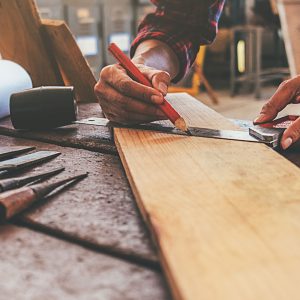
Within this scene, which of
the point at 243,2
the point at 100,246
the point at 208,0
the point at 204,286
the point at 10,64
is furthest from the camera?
the point at 243,2

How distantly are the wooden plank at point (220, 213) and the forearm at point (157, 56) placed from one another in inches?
23.8

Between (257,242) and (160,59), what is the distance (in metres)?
1.14

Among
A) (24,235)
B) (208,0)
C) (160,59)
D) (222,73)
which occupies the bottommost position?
(222,73)

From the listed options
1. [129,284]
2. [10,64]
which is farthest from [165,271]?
[10,64]

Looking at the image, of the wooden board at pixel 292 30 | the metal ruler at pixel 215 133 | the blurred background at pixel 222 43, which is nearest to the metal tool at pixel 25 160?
the metal ruler at pixel 215 133

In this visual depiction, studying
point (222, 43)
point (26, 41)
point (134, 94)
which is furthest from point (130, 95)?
point (222, 43)

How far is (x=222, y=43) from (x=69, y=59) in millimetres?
6469

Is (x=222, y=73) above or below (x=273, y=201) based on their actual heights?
below

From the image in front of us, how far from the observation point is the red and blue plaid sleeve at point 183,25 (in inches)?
65.8

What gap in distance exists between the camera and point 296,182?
2.39 ft

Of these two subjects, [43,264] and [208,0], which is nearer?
[43,264]

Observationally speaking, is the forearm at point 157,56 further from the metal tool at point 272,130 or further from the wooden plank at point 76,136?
the metal tool at point 272,130

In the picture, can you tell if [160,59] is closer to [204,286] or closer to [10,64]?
[10,64]

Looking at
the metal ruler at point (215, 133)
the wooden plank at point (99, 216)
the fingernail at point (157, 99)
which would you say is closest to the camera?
the wooden plank at point (99, 216)
